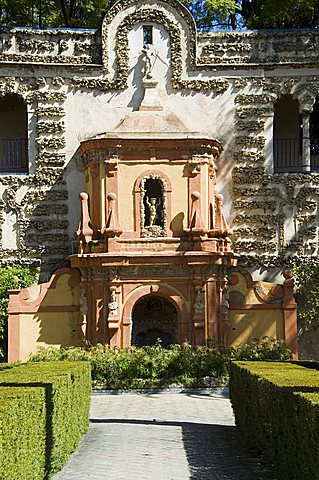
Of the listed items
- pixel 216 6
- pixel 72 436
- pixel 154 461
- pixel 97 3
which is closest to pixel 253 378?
pixel 154 461

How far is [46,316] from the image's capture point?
1206 inches

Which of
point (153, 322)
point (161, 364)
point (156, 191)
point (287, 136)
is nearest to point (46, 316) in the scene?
point (153, 322)

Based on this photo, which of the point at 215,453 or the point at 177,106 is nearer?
the point at 215,453

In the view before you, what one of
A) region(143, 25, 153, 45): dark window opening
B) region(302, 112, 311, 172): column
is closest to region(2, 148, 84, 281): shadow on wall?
region(143, 25, 153, 45): dark window opening

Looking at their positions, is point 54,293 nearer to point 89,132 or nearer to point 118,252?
point 118,252

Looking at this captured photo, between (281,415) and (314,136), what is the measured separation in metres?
25.0

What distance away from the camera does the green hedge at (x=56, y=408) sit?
11555 millimetres

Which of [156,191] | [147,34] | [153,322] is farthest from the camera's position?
[147,34]

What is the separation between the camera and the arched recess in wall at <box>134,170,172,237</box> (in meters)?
30.3

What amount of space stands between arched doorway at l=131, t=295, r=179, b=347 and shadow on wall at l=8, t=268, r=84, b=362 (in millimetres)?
2363

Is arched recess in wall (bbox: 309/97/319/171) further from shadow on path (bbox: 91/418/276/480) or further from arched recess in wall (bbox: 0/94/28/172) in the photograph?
shadow on path (bbox: 91/418/276/480)

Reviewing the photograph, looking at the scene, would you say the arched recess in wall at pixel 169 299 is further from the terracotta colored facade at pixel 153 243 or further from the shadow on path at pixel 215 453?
the shadow on path at pixel 215 453

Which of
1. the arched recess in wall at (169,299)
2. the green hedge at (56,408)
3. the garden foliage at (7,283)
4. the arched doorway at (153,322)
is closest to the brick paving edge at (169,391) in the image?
the arched recess in wall at (169,299)

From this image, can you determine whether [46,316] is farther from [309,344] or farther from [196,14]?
[196,14]
